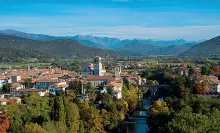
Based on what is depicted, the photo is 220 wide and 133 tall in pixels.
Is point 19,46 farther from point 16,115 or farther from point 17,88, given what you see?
point 16,115

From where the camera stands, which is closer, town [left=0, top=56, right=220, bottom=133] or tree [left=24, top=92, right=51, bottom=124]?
tree [left=24, top=92, right=51, bottom=124]

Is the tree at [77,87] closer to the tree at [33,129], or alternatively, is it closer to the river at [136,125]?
the river at [136,125]

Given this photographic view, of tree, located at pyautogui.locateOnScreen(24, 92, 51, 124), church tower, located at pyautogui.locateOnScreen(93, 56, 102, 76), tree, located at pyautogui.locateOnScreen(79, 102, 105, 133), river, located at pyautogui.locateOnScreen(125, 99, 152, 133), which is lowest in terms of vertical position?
river, located at pyautogui.locateOnScreen(125, 99, 152, 133)

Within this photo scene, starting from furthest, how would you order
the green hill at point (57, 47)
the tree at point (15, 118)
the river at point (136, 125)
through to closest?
1. the green hill at point (57, 47)
2. the river at point (136, 125)
3. the tree at point (15, 118)

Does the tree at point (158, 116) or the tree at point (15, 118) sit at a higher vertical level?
the tree at point (15, 118)

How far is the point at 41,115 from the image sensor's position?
28.1 m

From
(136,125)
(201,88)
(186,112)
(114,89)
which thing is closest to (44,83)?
(114,89)

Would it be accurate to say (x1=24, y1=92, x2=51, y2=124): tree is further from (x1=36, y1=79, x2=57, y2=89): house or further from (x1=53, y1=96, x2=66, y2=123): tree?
(x1=36, y1=79, x2=57, y2=89): house

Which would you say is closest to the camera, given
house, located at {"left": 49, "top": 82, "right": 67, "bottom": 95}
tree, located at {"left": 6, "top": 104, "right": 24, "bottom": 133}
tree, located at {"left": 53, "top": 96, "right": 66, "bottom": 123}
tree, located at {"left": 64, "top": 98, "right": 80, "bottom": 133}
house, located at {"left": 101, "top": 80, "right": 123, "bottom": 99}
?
tree, located at {"left": 6, "top": 104, "right": 24, "bottom": 133}

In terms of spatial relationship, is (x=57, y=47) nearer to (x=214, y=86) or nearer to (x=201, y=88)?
(x=214, y=86)

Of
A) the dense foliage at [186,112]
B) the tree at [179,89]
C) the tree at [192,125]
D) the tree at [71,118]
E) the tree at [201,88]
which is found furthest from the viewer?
the tree at [201,88]

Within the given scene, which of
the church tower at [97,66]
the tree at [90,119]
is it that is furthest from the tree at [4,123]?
the church tower at [97,66]

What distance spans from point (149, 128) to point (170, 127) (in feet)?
38.3

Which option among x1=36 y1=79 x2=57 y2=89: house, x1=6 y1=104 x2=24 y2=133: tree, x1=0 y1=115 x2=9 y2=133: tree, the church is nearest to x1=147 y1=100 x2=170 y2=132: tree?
x1=6 y1=104 x2=24 y2=133: tree
